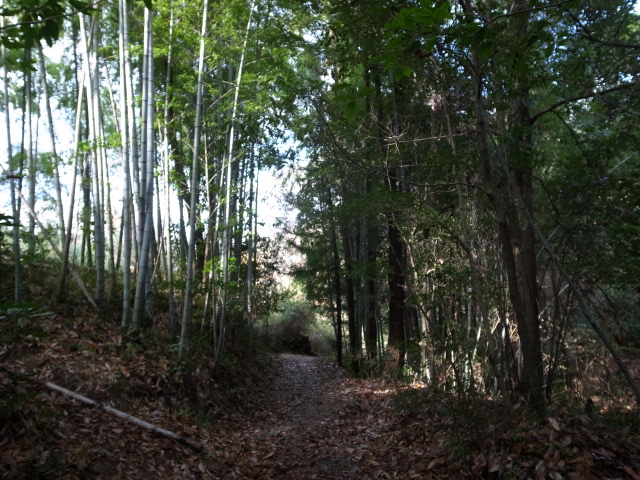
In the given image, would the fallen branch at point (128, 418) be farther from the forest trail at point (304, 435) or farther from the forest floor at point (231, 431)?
the forest trail at point (304, 435)

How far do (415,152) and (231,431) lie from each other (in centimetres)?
484

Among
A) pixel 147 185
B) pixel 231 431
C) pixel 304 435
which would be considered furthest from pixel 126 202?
pixel 304 435

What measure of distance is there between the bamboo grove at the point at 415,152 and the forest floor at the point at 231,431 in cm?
52

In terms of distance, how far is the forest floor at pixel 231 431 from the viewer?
10.7 feet

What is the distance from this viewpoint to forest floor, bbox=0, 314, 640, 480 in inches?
128

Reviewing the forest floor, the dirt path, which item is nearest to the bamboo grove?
the forest floor

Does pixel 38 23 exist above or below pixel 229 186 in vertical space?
below

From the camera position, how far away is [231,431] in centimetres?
599

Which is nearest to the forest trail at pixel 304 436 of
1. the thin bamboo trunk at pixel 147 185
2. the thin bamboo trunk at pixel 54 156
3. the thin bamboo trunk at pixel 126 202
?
the thin bamboo trunk at pixel 147 185

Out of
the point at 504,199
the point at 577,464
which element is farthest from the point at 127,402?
the point at 504,199

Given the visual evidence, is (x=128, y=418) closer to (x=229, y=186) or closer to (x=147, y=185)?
(x=147, y=185)

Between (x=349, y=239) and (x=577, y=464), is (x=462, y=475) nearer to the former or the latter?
(x=577, y=464)

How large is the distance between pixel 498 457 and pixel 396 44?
10.9 ft

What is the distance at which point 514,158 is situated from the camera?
4703mm
